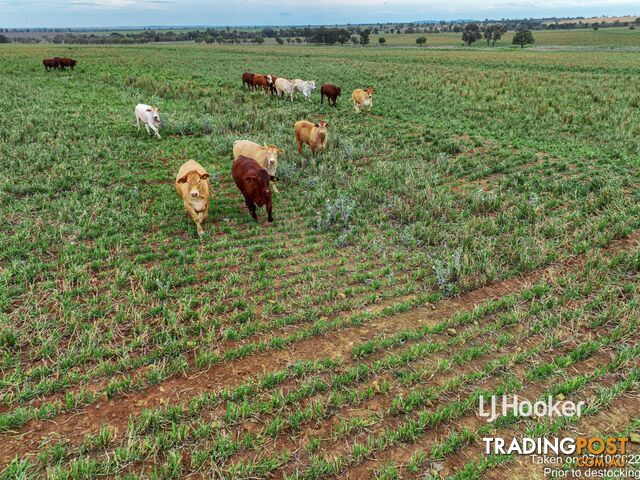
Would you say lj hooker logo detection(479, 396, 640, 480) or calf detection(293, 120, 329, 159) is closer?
lj hooker logo detection(479, 396, 640, 480)

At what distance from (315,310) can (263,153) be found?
5314 millimetres

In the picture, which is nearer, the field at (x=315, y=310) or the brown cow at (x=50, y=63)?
the field at (x=315, y=310)

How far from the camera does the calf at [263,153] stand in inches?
365

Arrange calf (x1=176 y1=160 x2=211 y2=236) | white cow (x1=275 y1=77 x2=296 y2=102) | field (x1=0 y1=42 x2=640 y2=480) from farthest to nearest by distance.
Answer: white cow (x1=275 y1=77 x2=296 y2=102) < calf (x1=176 y1=160 x2=211 y2=236) < field (x1=0 y1=42 x2=640 y2=480)

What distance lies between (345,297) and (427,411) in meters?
2.21

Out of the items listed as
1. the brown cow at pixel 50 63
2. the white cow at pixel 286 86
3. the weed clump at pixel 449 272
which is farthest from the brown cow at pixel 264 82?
the weed clump at pixel 449 272

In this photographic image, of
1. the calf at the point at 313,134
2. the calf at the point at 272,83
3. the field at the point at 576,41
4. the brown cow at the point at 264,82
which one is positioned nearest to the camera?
the calf at the point at 313,134

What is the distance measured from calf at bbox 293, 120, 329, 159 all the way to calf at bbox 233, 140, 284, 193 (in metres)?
2.56

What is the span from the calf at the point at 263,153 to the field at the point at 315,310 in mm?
849

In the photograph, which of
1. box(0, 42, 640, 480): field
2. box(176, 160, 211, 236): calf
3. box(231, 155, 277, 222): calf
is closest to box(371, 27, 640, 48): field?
box(0, 42, 640, 480): field

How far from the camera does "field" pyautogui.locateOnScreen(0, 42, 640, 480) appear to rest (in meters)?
3.63

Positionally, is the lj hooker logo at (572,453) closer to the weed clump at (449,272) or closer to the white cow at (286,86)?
the weed clump at (449,272)

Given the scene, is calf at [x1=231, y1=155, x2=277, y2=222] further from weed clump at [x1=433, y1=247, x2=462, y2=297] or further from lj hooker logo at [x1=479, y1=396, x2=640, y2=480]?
lj hooker logo at [x1=479, y1=396, x2=640, y2=480]

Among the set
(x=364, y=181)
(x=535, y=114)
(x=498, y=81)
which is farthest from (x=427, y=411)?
(x=498, y=81)
